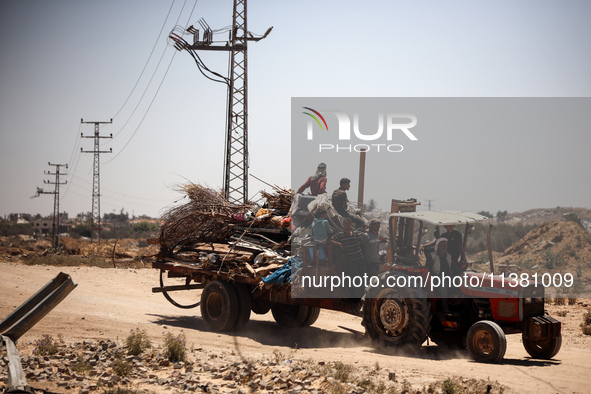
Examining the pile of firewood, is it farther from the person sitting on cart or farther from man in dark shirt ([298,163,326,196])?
the person sitting on cart

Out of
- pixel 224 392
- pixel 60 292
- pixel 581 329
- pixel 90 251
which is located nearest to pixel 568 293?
pixel 581 329

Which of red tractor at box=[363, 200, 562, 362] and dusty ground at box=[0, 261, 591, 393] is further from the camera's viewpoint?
red tractor at box=[363, 200, 562, 362]

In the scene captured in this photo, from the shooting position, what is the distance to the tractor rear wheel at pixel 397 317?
9.62 metres

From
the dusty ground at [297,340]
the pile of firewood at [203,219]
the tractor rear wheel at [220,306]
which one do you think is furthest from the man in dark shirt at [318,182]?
the dusty ground at [297,340]

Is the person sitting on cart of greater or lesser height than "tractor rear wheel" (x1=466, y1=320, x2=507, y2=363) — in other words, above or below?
above

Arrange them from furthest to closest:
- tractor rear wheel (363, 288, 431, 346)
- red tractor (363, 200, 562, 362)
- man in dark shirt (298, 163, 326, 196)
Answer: man in dark shirt (298, 163, 326, 196)
tractor rear wheel (363, 288, 431, 346)
red tractor (363, 200, 562, 362)

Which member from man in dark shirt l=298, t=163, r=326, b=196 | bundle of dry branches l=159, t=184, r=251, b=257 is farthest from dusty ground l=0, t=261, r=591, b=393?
man in dark shirt l=298, t=163, r=326, b=196

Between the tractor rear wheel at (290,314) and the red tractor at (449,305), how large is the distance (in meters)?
3.25

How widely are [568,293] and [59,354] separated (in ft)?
61.0

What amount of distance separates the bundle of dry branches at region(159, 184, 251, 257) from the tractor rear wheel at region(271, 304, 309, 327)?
83.4 inches

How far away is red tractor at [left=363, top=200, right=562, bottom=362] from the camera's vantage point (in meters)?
9.33

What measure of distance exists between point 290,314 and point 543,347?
5725 millimetres

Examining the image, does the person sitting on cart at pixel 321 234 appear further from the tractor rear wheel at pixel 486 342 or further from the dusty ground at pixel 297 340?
the tractor rear wheel at pixel 486 342

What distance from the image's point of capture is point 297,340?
12.1 metres
